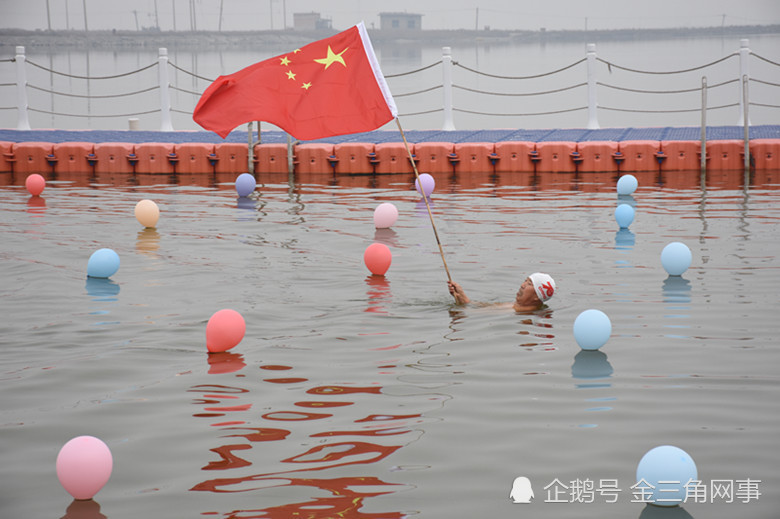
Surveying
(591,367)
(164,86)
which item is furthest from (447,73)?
(591,367)

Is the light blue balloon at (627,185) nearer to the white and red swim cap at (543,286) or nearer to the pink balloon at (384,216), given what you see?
the pink balloon at (384,216)

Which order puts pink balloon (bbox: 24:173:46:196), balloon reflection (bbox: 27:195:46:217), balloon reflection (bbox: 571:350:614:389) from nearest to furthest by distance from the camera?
balloon reflection (bbox: 571:350:614:389) < balloon reflection (bbox: 27:195:46:217) < pink balloon (bbox: 24:173:46:196)

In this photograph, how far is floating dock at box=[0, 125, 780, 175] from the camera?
19766 millimetres

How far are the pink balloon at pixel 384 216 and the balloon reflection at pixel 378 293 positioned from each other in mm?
3122

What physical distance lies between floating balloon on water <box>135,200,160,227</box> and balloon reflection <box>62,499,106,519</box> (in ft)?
31.2

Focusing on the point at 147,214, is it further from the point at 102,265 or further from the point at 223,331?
the point at 223,331

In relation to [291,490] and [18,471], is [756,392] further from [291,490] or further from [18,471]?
[18,471]

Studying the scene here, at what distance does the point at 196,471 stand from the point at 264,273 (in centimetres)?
582

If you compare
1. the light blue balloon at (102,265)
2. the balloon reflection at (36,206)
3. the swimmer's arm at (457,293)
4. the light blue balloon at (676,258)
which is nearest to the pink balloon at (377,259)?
the swimmer's arm at (457,293)

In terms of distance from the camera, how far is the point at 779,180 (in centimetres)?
1777

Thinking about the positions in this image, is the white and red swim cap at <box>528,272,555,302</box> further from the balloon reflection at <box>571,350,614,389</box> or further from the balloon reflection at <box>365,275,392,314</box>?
the balloon reflection at <box>365,275,392,314</box>

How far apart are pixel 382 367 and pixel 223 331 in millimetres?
1477

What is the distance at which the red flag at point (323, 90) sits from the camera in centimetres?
998

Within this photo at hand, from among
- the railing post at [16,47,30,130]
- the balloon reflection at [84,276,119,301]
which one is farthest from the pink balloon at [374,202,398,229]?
the railing post at [16,47,30,130]
